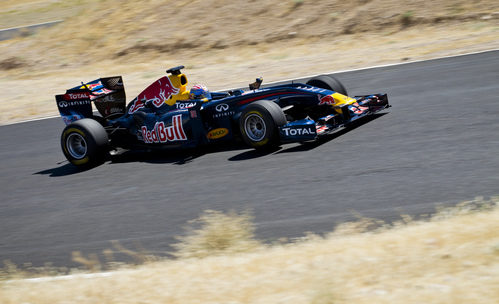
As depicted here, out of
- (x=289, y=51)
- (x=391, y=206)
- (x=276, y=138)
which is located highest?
(x=289, y=51)

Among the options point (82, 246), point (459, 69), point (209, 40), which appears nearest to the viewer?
point (82, 246)

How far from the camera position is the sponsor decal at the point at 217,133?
389 inches

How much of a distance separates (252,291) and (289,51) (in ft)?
57.2

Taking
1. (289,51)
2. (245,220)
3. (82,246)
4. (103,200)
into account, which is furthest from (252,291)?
(289,51)

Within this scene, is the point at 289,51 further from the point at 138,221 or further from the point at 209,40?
the point at 138,221

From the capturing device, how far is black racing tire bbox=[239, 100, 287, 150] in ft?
29.5

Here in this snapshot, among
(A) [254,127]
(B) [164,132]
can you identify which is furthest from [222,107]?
(B) [164,132]

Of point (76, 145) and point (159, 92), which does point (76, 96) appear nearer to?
point (76, 145)

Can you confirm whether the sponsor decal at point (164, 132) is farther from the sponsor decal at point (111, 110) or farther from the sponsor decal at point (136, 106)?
the sponsor decal at point (111, 110)

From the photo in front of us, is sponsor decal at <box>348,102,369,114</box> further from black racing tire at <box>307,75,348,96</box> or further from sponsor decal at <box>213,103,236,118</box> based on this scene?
sponsor decal at <box>213,103,236,118</box>

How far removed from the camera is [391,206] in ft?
20.4

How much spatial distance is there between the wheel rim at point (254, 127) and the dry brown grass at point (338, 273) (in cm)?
373

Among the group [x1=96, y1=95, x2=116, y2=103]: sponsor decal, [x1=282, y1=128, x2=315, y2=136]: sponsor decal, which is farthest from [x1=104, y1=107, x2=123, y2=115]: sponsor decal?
[x1=282, y1=128, x2=315, y2=136]: sponsor decal

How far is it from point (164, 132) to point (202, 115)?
779 mm
